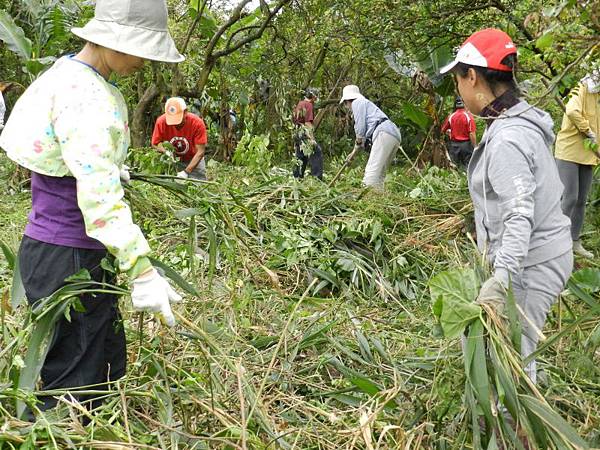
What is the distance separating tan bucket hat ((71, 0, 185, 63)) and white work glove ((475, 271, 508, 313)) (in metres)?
1.22

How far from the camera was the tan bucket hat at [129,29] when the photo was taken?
1.99 metres

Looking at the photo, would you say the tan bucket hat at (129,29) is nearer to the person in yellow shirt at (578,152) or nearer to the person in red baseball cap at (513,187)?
the person in red baseball cap at (513,187)

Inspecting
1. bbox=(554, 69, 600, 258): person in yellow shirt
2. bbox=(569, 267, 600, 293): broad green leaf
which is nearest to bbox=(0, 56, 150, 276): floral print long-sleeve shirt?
bbox=(569, 267, 600, 293): broad green leaf

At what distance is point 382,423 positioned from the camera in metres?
2.41

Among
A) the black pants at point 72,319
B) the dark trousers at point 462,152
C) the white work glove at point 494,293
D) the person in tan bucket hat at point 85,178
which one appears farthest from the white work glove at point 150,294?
the dark trousers at point 462,152

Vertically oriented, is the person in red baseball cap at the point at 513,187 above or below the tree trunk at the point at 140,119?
above

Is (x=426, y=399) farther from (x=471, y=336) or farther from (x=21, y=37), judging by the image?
(x=21, y=37)

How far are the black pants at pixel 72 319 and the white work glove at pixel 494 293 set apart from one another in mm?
1186

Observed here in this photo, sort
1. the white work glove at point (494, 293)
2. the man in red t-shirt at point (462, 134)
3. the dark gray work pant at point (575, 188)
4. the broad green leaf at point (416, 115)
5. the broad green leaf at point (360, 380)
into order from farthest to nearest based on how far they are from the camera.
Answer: the broad green leaf at point (416, 115) → the man in red t-shirt at point (462, 134) → the dark gray work pant at point (575, 188) → the broad green leaf at point (360, 380) → the white work glove at point (494, 293)

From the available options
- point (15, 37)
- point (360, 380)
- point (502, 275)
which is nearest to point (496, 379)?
point (502, 275)

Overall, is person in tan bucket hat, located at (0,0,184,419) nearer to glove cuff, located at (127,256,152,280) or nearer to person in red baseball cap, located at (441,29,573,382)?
glove cuff, located at (127,256,152,280)

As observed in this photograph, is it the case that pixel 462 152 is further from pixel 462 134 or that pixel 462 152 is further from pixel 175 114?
pixel 175 114

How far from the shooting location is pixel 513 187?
2.13m

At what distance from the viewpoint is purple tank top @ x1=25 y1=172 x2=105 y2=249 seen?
2029 mm
